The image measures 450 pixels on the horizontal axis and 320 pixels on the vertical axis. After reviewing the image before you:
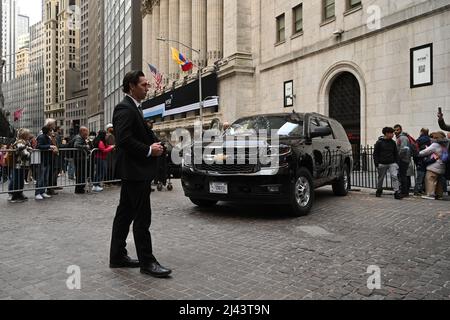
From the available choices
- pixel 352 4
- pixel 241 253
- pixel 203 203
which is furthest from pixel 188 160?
pixel 352 4

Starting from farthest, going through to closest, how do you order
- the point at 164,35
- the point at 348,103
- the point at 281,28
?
the point at 164,35 → the point at 281,28 → the point at 348,103

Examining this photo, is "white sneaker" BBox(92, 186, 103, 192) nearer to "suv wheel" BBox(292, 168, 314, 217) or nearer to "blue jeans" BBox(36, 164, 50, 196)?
"blue jeans" BBox(36, 164, 50, 196)

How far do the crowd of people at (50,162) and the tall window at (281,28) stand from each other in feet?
60.1

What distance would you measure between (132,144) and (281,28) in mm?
25641

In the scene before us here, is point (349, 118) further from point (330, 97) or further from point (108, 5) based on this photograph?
point (108, 5)

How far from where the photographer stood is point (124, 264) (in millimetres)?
4195

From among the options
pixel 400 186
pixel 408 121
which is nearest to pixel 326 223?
pixel 400 186

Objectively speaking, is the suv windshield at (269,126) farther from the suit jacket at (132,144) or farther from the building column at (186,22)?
the building column at (186,22)

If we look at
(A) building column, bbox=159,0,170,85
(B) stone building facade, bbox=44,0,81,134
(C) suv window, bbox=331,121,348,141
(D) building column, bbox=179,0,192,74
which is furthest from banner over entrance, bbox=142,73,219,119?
(B) stone building facade, bbox=44,0,81,134

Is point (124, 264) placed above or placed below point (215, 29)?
below

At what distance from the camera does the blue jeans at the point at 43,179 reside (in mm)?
9867

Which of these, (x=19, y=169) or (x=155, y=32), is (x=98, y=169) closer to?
(x=19, y=169)

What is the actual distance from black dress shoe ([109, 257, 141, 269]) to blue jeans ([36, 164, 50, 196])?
21.5 feet

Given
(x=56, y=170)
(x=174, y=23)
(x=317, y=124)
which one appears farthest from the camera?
(x=174, y=23)
